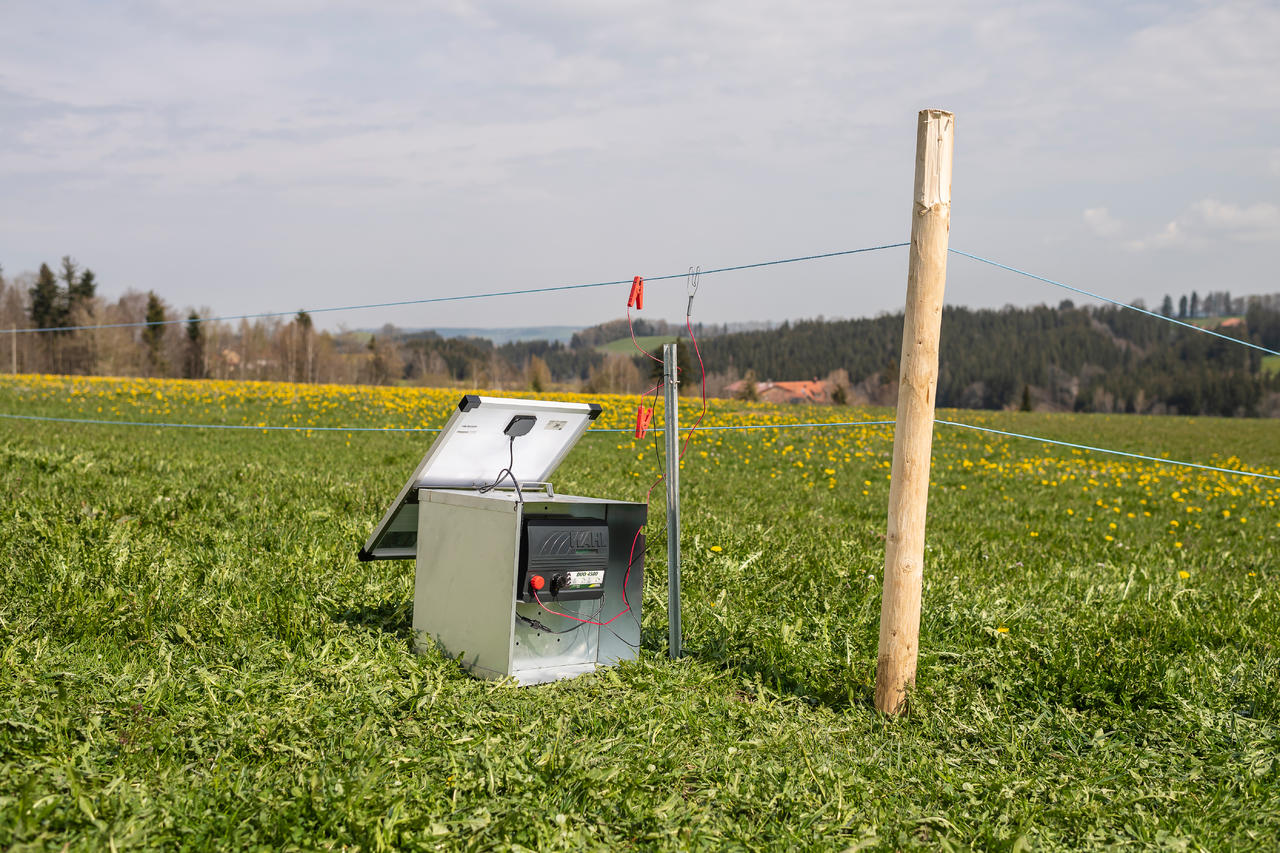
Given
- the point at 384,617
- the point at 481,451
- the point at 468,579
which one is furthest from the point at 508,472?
the point at 384,617

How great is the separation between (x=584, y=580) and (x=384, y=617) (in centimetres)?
149

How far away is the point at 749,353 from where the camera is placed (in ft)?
38.1

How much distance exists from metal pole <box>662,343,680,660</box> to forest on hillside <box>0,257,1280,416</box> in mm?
21056

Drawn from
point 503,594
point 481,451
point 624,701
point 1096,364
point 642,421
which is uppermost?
point 1096,364

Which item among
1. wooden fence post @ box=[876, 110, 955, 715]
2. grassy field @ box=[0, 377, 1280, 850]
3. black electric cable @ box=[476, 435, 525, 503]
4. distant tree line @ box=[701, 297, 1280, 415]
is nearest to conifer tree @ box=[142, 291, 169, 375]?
distant tree line @ box=[701, 297, 1280, 415]

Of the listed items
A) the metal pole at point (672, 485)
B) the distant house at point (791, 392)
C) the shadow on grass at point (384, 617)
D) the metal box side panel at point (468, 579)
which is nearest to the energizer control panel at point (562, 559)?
the metal box side panel at point (468, 579)

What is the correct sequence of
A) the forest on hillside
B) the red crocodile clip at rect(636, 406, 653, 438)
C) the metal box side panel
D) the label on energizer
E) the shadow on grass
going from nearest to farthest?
1. the metal box side panel
2. the label on energizer
3. the red crocodile clip at rect(636, 406, 653, 438)
4. the shadow on grass
5. the forest on hillside

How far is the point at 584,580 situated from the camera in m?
4.37

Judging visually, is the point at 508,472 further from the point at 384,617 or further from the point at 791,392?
the point at 791,392

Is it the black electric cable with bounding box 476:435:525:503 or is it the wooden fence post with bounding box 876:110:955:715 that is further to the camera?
the black electric cable with bounding box 476:435:525:503

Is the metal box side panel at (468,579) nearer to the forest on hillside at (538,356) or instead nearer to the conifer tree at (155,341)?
the forest on hillside at (538,356)

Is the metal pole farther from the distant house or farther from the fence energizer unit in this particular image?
the distant house

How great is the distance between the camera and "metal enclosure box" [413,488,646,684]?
13.6ft

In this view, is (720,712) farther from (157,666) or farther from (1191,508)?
(1191,508)
